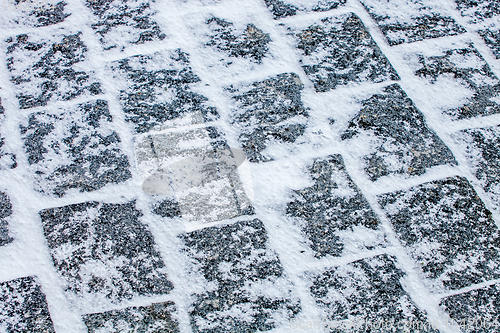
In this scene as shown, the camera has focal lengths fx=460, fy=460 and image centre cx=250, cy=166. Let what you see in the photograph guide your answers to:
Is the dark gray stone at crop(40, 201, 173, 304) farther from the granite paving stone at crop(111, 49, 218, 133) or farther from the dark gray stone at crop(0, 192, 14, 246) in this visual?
the granite paving stone at crop(111, 49, 218, 133)

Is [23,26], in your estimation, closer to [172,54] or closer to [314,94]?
[172,54]

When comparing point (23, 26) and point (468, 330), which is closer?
point (468, 330)

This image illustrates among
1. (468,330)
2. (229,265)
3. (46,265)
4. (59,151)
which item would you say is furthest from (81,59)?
(468,330)

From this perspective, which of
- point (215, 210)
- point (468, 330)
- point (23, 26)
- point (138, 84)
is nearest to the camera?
point (468, 330)

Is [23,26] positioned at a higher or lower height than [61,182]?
higher

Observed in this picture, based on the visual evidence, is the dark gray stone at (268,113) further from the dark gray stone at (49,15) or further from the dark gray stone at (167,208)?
the dark gray stone at (49,15)

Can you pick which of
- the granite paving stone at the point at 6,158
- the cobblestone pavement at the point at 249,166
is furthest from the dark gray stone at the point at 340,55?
the granite paving stone at the point at 6,158

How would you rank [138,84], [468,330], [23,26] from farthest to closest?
[23,26]
[138,84]
[468,330]

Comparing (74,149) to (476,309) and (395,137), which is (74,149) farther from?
(476,309)
